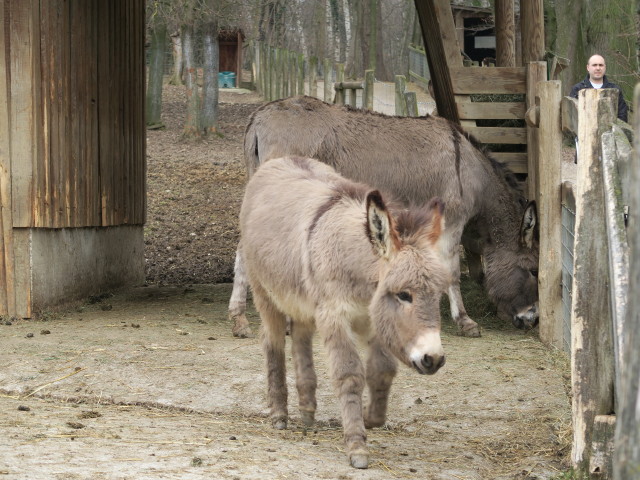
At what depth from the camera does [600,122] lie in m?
4.27

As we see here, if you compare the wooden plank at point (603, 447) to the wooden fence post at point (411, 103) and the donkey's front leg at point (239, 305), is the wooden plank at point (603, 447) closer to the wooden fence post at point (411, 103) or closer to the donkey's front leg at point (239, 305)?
the donkey's front leg at point (239, 305)

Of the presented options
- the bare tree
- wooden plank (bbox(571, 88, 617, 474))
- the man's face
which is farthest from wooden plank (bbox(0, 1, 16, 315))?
the bare tree

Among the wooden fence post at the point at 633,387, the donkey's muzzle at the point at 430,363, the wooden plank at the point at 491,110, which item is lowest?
the donkey's muzzle at the point at 430,363

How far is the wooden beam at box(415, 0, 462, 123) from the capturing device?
30.8ft

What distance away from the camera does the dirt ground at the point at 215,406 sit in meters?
4.43

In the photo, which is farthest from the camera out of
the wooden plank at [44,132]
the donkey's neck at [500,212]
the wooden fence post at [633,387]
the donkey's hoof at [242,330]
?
the donkey's neck at [500,212]

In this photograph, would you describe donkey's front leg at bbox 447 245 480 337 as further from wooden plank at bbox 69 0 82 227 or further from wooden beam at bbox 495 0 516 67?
wooden plank at bbox 69 0 82 227

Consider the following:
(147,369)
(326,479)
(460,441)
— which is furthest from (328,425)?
(147,369)

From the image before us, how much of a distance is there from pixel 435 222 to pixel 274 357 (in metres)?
1.41

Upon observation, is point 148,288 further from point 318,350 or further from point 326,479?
point 326,479

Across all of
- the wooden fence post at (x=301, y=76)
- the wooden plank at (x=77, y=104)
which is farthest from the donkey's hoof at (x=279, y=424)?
the wooden fence post at (x=301, y=76)

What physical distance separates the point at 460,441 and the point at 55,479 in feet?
7.29

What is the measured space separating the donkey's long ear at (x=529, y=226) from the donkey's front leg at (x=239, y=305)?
2.57 metres

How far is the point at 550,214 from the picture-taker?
25.2 ft
